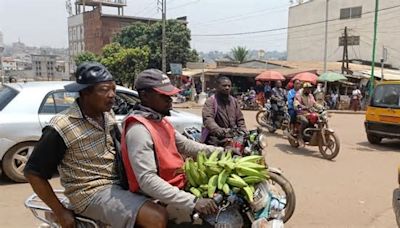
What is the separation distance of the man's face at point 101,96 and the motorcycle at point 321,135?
666 cm

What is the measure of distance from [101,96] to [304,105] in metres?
7.14

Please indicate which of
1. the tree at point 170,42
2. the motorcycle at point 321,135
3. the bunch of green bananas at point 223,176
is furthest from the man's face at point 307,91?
the tree at point 170,42

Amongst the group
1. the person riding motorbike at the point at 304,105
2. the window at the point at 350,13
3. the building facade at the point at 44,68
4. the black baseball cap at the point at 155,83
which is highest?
the window at the point at 350,13

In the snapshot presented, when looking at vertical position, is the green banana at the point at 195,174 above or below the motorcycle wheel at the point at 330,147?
above

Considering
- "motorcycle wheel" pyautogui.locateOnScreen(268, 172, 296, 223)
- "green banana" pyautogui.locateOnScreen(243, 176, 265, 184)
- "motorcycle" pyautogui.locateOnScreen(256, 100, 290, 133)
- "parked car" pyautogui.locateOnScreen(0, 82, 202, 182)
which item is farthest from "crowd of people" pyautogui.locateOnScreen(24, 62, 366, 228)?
"motorcycle" pyautogui.locateOnScreen(256, 100, 290, 133)

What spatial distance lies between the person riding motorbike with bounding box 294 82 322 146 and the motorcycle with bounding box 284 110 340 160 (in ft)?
0.29

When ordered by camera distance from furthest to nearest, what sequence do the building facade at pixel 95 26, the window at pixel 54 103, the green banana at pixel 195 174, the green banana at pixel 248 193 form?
the building facade at pixel 95 26 → the window at pixel 54 103 → the green banana at pixel 195 174 → the green banana at pixel 248 193

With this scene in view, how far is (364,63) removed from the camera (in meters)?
36.1

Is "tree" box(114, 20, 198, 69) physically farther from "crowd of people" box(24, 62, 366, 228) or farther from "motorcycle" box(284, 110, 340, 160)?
"crowd of people" box(24, 62, 366, 228)

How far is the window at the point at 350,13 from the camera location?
43.4m

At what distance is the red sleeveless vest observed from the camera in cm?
247

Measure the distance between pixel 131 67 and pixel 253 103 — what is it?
54.0ft

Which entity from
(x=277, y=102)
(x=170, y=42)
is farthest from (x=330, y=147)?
(x=170, y=42)

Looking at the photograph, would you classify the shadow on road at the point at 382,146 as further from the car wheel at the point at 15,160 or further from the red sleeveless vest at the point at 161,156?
the red sleeveless vest at the point at 161,156
